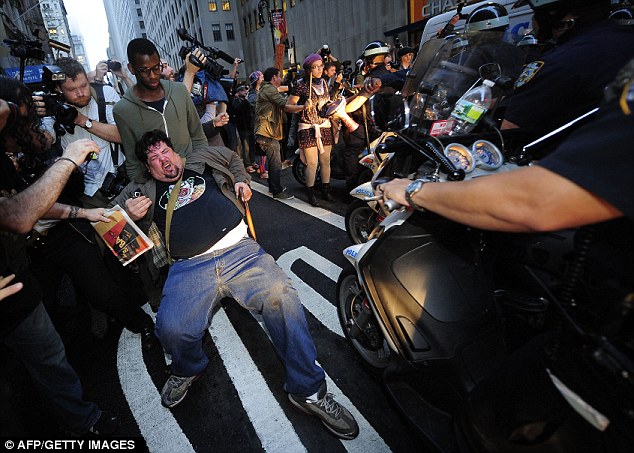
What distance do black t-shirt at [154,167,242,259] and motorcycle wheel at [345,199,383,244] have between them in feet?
5.10

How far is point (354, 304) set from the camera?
240 centimetres

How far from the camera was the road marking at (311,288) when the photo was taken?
284 centimetres

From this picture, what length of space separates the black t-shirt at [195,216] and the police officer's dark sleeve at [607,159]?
80.1 inches

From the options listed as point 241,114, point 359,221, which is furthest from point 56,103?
point 241,114

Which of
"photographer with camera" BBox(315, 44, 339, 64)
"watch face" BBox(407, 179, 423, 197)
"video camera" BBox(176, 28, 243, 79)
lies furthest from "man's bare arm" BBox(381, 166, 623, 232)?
"photographer with camera" BBox(315, 44, 339, 64)

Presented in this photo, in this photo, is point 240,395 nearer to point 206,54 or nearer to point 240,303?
point 240,303

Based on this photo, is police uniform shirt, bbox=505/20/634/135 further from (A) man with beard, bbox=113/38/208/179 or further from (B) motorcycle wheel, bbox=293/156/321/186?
(B) motorcycle wheel, bbox=293/156/321/186

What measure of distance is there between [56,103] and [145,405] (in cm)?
233

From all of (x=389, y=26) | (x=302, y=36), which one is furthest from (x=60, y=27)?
(x=389, y=26)

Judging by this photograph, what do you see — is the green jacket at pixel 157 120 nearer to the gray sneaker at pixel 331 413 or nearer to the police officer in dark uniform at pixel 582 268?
the gray sneaker at pixel 331 413

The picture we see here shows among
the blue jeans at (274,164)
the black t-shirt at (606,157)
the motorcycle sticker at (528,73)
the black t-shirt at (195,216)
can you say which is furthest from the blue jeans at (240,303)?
the blue jeans at (274,164)

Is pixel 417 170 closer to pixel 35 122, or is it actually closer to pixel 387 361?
pixel 387 361

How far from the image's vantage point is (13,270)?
1.57 meters

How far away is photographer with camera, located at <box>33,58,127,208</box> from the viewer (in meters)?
2.74
